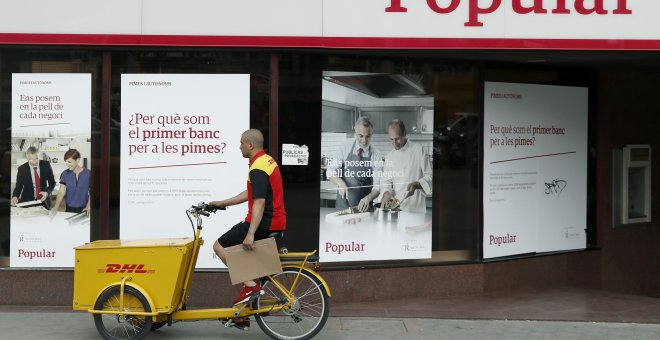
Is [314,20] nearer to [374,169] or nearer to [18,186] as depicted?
[374,169]

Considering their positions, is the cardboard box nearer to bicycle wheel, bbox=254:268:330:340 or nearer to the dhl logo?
bicycle wheel, bbox=254:268:330:340

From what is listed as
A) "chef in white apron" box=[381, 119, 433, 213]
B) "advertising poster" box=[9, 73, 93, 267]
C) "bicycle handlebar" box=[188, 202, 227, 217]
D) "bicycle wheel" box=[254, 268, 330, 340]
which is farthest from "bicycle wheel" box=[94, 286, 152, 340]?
"chef in white apron" box=[381, 119, 433, 213]

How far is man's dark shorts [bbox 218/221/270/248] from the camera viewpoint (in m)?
7.62

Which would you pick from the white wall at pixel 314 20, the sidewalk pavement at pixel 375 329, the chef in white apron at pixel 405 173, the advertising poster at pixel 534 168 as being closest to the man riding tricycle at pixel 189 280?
the sidewalk pavement at pixel 375 329

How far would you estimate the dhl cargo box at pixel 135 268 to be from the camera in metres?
7.44

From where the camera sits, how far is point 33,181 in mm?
9289

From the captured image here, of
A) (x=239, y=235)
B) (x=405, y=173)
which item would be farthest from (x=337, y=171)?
(x=239, y=235)

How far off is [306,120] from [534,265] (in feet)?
11.1

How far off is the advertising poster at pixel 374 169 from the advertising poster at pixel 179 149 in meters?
0.94

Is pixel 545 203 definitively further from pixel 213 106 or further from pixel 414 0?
pixel 213 106

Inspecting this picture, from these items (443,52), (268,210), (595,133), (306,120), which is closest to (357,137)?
(306,120)

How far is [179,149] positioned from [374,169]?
6.76 ft

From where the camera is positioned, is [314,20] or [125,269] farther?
[314,20]

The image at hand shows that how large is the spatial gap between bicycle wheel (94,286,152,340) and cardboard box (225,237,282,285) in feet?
2.48
